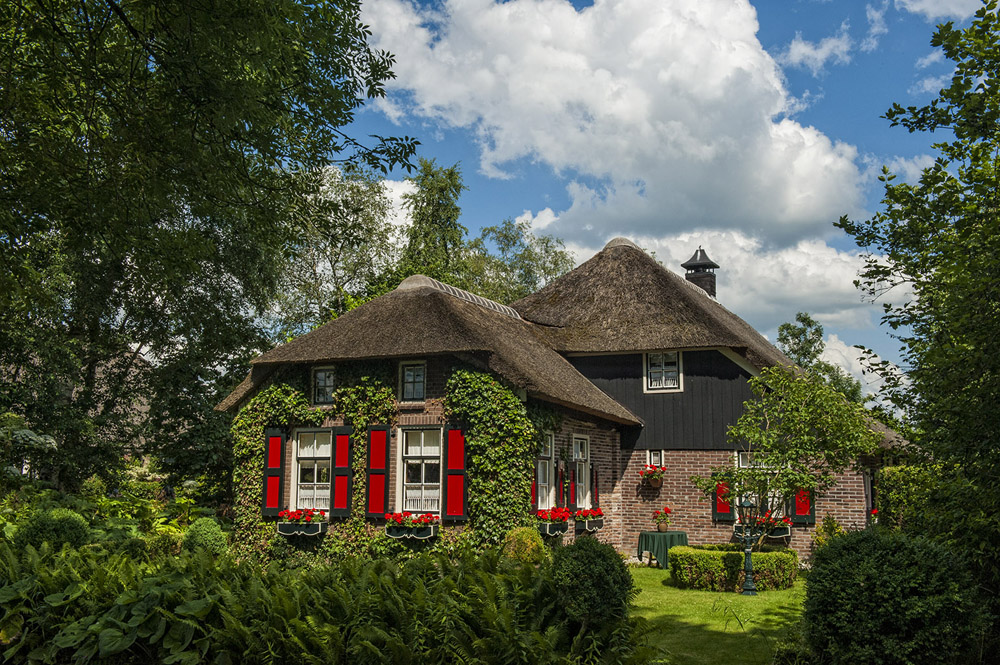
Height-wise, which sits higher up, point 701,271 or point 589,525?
point 701,271

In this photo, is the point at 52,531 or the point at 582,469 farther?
the point at 582,469

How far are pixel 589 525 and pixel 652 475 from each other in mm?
2087

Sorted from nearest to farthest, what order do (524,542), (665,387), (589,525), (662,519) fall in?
(524,542), (589,525), (662,519), (665,387)

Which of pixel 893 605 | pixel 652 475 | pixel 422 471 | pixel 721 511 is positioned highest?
pixel 422 471

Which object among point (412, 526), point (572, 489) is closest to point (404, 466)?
point (412, 526)

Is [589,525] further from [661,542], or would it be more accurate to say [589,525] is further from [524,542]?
[524,542]

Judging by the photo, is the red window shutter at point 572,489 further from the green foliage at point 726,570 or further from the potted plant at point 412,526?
the potted plant at point 412,526

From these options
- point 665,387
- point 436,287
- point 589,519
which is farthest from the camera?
point 665,387

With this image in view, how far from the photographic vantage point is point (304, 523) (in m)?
15.2

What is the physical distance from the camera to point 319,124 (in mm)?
9008

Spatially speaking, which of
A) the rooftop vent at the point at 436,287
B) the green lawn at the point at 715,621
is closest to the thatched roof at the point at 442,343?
the rooftop vent at the point at 436,287

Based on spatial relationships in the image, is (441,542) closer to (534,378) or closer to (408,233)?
(534,378)

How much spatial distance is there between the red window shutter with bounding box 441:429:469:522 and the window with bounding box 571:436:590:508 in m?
3.28

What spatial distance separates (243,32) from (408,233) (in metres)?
25.3
